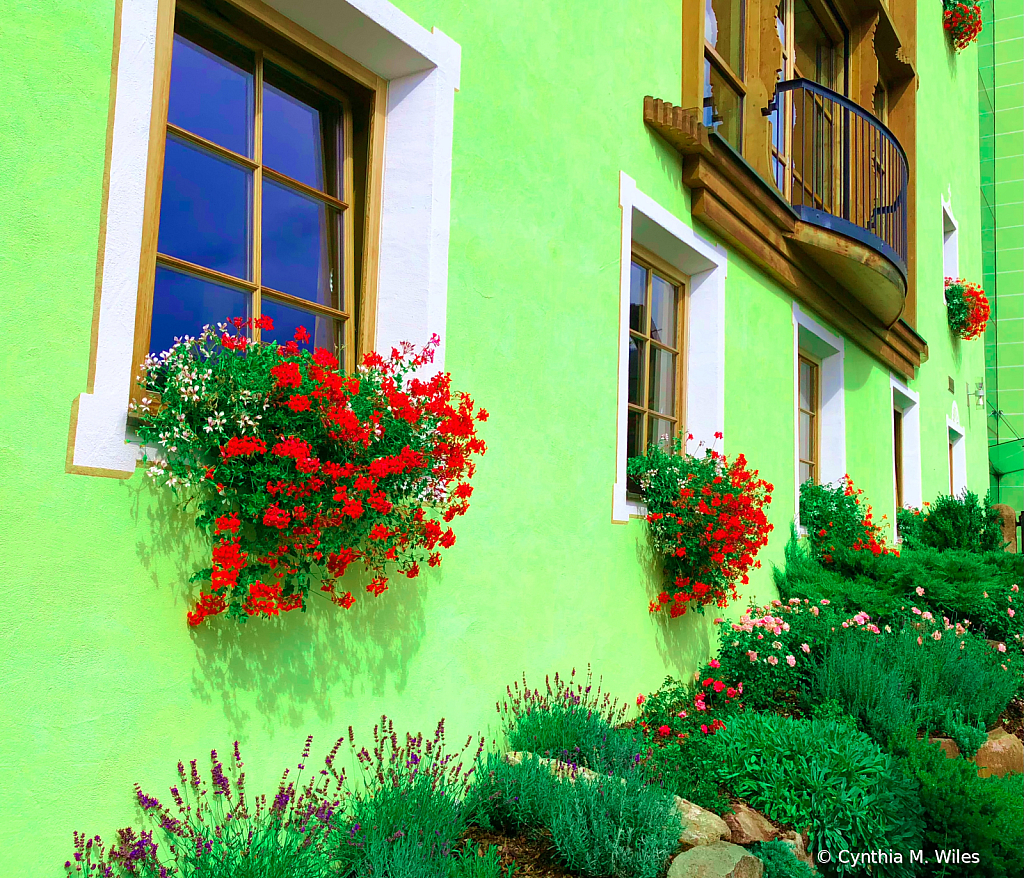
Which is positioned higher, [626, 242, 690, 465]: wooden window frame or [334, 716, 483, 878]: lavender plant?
[626, 242, 690, 465]: wooden window frame

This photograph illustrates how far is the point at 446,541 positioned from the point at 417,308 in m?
0.98

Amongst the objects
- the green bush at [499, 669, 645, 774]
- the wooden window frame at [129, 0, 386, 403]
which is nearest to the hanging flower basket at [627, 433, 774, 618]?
the green bush at [499, 669, 645, 774]

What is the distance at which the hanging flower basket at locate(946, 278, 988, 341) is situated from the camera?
12867mm

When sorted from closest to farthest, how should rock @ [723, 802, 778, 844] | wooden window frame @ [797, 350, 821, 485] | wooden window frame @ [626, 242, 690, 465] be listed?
rock @ [723, 802, 778, 844], wooden window frame @ [626, 242, 690, 465], wooden window frame @ [797, 350, 821, 485]

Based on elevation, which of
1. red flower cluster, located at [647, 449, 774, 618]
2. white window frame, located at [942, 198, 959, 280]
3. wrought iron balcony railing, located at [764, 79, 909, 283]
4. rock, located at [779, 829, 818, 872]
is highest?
white window frame, located at [942, 198, 959, 280]

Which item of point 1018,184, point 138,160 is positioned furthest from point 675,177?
point 1018,184

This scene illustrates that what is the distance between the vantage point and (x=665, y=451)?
5.56 metres

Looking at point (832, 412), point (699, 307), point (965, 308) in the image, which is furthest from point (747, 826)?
point (965, 308)

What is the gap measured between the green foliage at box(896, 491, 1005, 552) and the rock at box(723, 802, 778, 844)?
6410 mm

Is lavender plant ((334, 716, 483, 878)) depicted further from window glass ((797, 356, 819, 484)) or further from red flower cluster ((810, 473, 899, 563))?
window glass ((797, 356, 819, 484))

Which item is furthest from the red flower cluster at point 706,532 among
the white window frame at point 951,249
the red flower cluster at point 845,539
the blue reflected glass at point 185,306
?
the white window frame at point 951,249

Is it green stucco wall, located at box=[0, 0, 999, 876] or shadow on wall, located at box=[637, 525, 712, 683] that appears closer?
green stucco wall, located at box=[0, 0, 999, 876]

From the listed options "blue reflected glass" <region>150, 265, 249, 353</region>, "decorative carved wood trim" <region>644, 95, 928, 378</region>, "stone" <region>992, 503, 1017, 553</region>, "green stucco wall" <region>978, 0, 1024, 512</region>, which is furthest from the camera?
"green stucco wall" <region>978, 0, 1024, 512</region>

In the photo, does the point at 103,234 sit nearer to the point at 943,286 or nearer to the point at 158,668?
the point at 158,668
